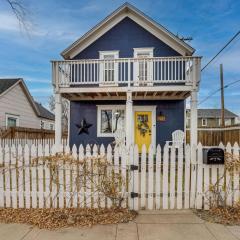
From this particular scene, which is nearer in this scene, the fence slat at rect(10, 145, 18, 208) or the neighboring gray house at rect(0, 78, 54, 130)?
the fence slat at rect(10, 145, 18, 208)

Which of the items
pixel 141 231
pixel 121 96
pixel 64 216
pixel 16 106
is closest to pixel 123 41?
pixel 121 96

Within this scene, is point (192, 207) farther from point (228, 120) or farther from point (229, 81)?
point (228, 120)

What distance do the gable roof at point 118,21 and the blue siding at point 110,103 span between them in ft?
8.56

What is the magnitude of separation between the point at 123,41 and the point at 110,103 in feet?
10.8

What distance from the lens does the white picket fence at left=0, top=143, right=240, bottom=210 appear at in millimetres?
4863

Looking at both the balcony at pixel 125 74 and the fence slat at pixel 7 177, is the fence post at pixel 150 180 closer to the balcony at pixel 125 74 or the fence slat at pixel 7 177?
A: the fence slat at pixel 7 177

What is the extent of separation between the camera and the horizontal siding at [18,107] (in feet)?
55.3

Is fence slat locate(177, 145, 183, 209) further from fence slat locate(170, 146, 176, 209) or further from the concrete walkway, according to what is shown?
the concrete walkway

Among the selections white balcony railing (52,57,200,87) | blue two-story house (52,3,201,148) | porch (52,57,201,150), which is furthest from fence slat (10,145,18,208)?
blue two-story house (52,3,201,148)

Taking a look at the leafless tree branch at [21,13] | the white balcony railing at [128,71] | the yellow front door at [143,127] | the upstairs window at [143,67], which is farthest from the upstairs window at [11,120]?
the leafless tree branch at [21,13]

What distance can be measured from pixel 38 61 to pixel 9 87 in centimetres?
323

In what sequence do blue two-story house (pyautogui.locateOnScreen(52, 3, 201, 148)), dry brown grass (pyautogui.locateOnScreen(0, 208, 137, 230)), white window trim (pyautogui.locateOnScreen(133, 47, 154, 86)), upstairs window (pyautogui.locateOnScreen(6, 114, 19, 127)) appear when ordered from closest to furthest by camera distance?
dry brown grass (pyautogui.locateOnScreen(0, 208, 137, 230)) < white window trim (pyautogui.locateOnScreen(133, 47, 154, 86)) < blue two-story house (pyautogui.locateOnScreen(52, 3, 201, 148)) < upstairs window (pyautogui.locateOnScreen(6, 114, 19, 127))

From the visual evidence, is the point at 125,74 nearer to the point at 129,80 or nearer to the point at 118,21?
the point at 129,80

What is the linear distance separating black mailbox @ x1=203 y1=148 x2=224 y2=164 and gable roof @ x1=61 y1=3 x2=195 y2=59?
30.4 feet
